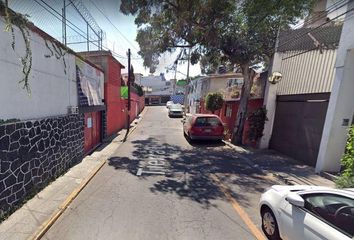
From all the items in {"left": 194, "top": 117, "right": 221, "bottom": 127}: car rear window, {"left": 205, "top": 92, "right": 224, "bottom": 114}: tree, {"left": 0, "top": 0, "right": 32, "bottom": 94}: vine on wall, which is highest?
{"left": 0, "top": 0, "right": 32, "bottom": 94}: vine on wall

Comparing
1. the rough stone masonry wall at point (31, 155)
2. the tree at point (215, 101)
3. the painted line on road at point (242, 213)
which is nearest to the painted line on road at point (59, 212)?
the rough stone masonry wall at point (31, 155)

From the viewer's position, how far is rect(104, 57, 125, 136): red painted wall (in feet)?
52.3

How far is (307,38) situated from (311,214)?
1015 cm

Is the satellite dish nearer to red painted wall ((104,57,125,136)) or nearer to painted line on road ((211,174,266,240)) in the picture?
painted line on road ((211,174,266,240))

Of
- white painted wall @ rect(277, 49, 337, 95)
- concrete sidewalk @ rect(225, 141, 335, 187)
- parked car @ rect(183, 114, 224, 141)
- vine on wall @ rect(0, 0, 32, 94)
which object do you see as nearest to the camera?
vine on wall @ rect(0, 0, 32, 94)

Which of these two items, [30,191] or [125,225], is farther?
[30,191]

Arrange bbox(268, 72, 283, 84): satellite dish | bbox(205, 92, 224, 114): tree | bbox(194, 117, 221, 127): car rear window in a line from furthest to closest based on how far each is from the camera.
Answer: bbox(205, 92, 224, 114): tree → bbox(194, 117, 221, 127): car rear window → bbox(268, 72, 283, 84): satellite dish

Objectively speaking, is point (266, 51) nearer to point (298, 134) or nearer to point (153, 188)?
point (298, 134)

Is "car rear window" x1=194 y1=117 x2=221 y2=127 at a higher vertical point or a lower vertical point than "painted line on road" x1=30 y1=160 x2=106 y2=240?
higher

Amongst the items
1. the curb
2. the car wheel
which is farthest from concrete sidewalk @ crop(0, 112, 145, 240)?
the car wheel

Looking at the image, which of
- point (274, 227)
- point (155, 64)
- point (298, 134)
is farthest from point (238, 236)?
point (155, 64)

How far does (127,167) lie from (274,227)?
6021 mm

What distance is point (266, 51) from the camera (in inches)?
531

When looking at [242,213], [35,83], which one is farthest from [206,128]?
[35,83]
